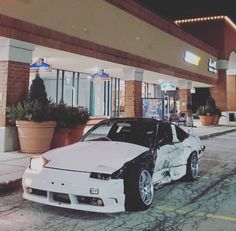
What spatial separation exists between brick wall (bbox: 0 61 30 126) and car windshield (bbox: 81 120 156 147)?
4.46 meters

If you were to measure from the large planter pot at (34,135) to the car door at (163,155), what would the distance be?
4.39 meters

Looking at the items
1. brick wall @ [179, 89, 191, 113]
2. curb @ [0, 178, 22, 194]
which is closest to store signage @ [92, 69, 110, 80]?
brick wall @ [179, 89, 191, 113]

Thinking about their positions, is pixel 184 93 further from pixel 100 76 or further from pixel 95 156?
pixel 95 156

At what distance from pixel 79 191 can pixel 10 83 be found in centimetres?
657

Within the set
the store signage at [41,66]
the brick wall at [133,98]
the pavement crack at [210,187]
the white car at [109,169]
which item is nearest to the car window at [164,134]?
the white car at [109,169]

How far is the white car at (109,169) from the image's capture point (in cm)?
480

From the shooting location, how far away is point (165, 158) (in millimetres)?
6375

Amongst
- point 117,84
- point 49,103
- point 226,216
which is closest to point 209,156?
point 49,103

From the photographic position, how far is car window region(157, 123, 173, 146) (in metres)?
6.50

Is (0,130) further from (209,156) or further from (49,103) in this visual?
(209,156)

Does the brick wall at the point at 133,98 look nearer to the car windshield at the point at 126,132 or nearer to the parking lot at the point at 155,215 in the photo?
the car windshield at the point at 126,132

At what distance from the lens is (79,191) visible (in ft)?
15.6

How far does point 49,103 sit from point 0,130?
1783 millimetres

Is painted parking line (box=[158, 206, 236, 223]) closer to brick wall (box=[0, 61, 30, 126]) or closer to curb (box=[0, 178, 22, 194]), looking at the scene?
curb (box=[0, 178, 22, 194])
